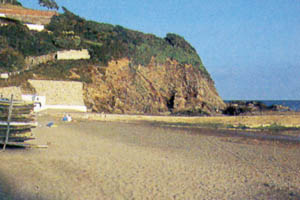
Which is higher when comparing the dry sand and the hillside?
the hillside

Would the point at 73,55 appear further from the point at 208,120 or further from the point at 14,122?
the point at 14,122

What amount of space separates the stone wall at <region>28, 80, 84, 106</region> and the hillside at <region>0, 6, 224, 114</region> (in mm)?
1195

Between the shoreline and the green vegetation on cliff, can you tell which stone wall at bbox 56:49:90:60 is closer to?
the green vegetation on cliff

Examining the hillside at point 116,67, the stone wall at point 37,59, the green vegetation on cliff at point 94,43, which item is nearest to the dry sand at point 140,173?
the hillside at point 116,67

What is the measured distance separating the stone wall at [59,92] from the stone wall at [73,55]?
620 centimetres

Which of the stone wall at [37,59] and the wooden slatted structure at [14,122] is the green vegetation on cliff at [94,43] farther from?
the wooden slatted structure at [14,122]

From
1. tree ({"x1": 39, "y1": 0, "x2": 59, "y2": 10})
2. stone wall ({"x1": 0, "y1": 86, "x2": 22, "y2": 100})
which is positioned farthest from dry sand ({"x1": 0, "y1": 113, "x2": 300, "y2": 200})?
tree ({"x1": 39, "y1": 0, "x2": 59, "y2": 10})

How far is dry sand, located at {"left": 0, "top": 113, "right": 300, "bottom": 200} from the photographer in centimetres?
723

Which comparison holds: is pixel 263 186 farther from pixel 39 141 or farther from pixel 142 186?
pixel 39 141

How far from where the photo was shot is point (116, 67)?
41531 mm

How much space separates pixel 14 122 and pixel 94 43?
35.2 meters

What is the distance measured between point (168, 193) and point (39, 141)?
7.21 m

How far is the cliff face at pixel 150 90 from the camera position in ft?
122

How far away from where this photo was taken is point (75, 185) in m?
7.54
